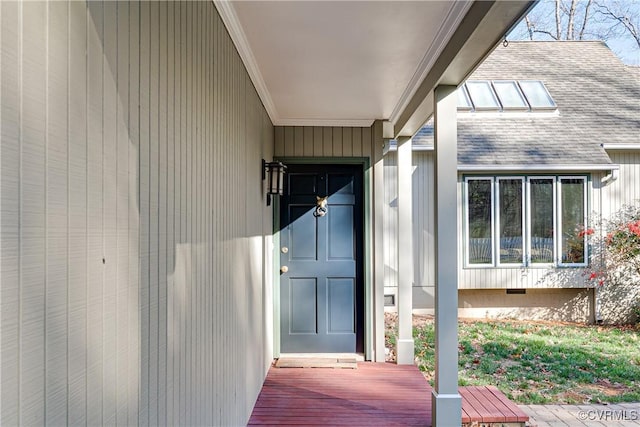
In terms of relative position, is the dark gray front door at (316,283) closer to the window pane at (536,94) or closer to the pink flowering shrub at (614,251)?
the pink flowering shrub at (614,251)

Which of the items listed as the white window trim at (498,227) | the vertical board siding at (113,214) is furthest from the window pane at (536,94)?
the vertical board siding at (113,214)

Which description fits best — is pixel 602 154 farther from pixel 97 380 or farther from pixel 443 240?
pixel 97 380

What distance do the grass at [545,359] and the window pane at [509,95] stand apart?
3715 mm

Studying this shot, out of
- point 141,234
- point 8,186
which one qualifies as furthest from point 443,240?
point 8,186

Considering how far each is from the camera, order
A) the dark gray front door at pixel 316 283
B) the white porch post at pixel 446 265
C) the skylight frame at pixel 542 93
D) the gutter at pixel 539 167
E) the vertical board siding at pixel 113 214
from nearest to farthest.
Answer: the vertical board siding at pixel 113 214
the white porch post at pixel 446 265
the dark gray front door at pixel 316 283
the gutter at pixel 539 167
the skylight frame at pixel 542 93

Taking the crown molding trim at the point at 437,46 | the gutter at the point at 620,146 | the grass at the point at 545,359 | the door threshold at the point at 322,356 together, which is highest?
the gutter at the point at 620,146

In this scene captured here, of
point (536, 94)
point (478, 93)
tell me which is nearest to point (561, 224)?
point (536, 94)

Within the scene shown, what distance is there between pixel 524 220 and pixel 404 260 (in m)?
3.32

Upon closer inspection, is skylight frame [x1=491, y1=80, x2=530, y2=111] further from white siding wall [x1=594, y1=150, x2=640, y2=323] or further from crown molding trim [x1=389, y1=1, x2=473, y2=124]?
crown molding trim [x1=389, y1=1, x2=473, y2=124]

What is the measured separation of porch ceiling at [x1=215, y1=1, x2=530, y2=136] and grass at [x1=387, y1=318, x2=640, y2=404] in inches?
108

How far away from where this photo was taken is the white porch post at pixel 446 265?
293 centimetres

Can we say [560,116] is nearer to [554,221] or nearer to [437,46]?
[554,221]

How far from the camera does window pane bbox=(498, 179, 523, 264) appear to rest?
275 inches

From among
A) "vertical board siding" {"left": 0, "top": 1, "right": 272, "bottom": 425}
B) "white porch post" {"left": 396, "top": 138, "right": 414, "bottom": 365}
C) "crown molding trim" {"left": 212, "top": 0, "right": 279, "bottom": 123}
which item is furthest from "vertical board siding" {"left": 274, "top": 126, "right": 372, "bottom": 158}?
"vertical board siding" {"left": 0, "top": 1, "right": 272, "bottom": 425}
